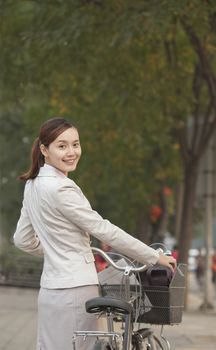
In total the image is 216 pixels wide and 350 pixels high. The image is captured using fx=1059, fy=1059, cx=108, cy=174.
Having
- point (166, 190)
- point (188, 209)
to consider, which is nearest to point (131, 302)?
point (188, 209)

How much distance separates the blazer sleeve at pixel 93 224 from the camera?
5.20 m

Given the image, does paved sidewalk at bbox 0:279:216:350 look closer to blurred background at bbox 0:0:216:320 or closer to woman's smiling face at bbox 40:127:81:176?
blurred background at bbox 0:0:216:320

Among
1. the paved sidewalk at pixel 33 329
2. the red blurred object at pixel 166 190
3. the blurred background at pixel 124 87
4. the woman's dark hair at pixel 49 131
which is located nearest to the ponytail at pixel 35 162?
the woman's dark hair at pixel 49 131

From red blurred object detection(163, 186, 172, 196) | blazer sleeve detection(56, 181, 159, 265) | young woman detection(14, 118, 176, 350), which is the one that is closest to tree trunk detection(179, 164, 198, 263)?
red blurred object detection(163, 186, 172, 196)

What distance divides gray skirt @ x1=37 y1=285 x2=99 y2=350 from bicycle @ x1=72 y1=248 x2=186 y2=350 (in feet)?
0.32

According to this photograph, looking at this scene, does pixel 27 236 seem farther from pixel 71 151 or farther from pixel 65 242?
pixel 71 151

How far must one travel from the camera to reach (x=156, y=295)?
536 centimetres

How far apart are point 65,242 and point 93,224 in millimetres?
174

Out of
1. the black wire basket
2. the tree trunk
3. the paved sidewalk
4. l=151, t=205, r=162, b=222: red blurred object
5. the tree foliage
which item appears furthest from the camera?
l=151, t=205, r=162, b=222: red blurred object

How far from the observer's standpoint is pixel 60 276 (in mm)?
5203

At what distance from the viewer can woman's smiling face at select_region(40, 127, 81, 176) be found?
5.37 metres

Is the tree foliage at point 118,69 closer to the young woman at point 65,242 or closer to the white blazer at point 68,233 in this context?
the young woman at point 65,242

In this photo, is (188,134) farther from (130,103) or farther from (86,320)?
(86,320)

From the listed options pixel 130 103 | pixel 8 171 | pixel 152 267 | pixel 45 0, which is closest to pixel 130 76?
pixel 130 103
